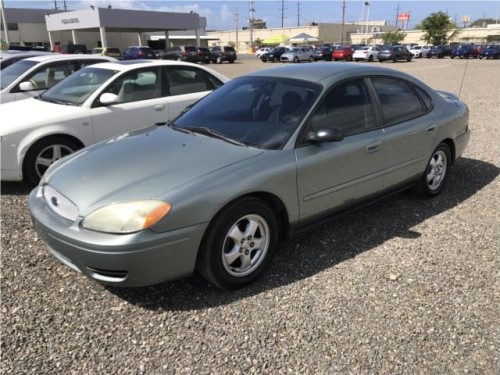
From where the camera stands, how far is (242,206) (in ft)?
9.96

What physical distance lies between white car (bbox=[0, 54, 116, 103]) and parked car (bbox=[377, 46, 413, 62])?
3712 cm

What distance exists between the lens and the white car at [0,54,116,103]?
23.9 ft

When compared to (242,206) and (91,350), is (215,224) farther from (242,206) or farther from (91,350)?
(91,350)

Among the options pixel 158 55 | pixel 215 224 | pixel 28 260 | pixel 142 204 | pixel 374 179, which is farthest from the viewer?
pixel 158 55

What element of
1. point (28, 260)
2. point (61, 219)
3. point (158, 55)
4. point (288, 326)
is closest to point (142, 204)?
point (61, 219)

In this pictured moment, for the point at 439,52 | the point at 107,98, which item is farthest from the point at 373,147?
the point at 439,52

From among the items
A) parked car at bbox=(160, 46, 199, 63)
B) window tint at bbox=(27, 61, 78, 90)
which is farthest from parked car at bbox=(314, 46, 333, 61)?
window tint at bbox=(27, 61, 78, 90)

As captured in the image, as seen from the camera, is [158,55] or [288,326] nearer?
[288,326]

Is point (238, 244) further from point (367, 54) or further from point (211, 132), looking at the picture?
point (367, 54)

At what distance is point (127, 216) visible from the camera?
8.87 feet

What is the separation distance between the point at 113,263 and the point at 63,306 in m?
0.65

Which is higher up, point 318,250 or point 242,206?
point 242,206

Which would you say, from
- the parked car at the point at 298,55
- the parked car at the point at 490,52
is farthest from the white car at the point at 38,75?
the parked car at the point at 490,52

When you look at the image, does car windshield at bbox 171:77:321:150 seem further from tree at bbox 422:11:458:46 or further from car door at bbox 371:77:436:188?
tree at bbox 422:11:458:46
